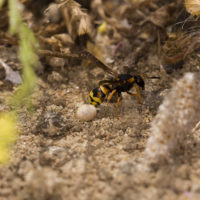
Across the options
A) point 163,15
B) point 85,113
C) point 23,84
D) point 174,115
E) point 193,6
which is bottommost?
point 85,113

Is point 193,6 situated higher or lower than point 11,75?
higher

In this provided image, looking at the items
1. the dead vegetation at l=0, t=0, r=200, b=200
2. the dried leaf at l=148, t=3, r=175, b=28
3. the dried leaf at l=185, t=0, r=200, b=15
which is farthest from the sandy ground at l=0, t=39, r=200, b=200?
the dried leaf at l=185, t=0, r=200, b=15

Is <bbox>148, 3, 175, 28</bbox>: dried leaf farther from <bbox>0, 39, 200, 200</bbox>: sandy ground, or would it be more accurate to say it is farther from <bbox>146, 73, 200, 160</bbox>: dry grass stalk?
<bbox>146, 73, 200, 160</bbox>: dry grass stalk

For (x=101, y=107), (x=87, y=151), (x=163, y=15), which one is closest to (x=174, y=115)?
(x=87, y=151)

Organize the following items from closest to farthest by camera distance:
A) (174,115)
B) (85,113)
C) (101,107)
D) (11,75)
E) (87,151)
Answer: (174,115) < (87,151) < (85,113) < (101,107) < (11,75)

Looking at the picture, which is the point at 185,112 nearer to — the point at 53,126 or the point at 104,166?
the point at 104,166

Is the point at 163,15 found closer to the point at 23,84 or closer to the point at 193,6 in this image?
the point at 193,6

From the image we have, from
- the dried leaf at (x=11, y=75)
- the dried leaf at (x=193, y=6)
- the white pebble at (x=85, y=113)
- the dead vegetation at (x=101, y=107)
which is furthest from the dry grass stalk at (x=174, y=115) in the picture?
the dried leaf at (x=11, y=75)

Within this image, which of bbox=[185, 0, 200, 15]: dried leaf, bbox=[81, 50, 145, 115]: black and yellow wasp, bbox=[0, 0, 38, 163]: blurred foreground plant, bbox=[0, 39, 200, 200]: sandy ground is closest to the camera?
bbox=[0, 39, 200, 200]: sandy ground

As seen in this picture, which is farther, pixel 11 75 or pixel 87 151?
pixel 11 75
